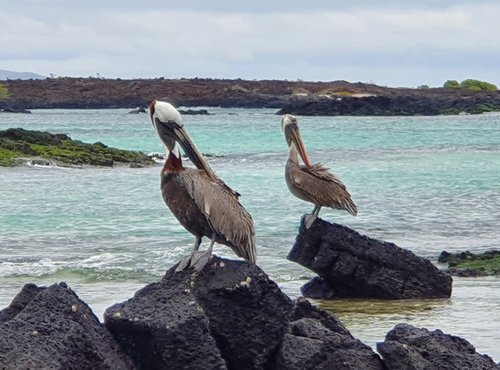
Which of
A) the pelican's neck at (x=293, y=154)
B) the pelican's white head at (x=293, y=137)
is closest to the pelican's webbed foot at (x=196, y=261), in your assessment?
the pelican's neck at (x=293, y=154)

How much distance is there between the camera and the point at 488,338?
28.1ft


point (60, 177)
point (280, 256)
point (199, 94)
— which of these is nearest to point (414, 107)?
point (199, 94)

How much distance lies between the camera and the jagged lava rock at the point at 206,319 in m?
6.01

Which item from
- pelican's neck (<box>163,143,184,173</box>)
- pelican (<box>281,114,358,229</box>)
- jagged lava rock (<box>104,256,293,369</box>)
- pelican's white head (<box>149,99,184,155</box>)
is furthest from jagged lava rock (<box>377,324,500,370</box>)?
pelican (<box>281,114,358,229</box>)

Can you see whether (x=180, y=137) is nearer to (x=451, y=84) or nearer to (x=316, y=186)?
(x=316, y=186)

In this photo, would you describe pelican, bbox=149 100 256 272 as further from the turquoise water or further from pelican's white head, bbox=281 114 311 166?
pelican's white head, bbox=281 114 311 166

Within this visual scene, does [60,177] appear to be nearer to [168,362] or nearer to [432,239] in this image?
[432,239]

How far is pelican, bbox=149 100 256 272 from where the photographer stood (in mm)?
6840

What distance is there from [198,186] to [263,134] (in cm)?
4437

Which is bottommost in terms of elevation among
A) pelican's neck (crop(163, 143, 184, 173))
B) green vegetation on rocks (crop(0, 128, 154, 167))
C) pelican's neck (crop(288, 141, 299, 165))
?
green vegetation on rocks (crop(0, 128, 154, 167))

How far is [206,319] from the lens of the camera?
607cm

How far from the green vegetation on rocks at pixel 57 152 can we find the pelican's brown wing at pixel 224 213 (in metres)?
21.9

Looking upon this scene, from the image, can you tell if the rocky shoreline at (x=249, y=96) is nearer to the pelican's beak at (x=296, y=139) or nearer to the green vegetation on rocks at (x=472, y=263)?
the green vegetation on rocks at (x=472, y=263)

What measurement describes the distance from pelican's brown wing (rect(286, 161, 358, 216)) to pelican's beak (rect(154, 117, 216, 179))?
4095mm
